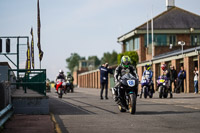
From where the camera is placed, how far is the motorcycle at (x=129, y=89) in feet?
40.0

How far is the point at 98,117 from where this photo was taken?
11.5 metres

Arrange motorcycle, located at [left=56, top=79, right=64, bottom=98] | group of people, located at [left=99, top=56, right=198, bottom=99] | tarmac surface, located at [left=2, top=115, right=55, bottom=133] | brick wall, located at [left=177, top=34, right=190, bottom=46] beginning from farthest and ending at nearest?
brick wall, located at [left=177, top=34, right=190, bottom=46] < motorcycle, located at [left=56, top=79, right=64, bottom=98] < group of people, located at [left=99, top=56, right=198, bottom=99] < tarmac surface, located at [left=2, top=115, right=55, bottom=133]

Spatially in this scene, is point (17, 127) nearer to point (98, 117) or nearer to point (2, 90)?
point (2, 90)

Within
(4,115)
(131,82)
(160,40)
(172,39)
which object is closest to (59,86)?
(131,82)

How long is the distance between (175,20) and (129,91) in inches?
2027

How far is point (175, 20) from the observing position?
62.6 metres

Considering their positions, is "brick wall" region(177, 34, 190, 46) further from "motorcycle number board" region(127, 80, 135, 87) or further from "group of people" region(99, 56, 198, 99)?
"motorcycle number board" region(127, 80, 135, 87)

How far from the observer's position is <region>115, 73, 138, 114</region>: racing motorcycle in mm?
12195

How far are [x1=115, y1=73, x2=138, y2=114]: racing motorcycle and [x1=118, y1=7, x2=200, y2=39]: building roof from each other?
158 feet

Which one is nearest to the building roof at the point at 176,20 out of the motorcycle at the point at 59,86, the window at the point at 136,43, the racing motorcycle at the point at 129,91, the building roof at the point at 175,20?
the building roof at the point at 175,20

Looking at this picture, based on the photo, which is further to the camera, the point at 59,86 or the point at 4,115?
the point at 59,86

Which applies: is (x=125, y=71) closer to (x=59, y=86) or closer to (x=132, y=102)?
(x=132, y=102)

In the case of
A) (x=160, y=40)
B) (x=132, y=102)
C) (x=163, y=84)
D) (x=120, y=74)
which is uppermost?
(x=160, y=40)

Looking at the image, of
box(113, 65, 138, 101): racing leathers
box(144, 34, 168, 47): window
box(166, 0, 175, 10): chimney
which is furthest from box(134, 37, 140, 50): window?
box(113, 65, 138, 101): racing leathers
